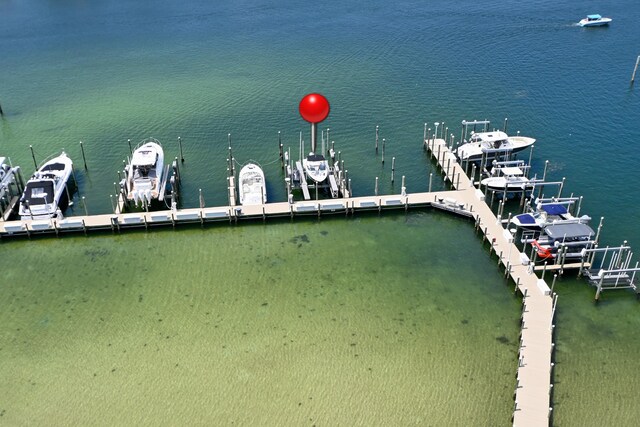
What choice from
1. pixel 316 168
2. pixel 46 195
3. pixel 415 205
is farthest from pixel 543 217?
pixel 46 195

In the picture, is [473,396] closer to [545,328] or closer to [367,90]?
[545,328]

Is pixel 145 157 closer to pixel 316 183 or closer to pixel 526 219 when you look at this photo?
pixel 316 183

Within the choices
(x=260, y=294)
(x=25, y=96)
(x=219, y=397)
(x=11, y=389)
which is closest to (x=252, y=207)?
(x=260, y=294)

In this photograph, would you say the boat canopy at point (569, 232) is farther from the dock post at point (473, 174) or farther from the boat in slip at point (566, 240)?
the dock post at point (473, 174)

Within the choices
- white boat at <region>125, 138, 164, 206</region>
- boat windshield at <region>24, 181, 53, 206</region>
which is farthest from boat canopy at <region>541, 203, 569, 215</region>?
boat windshield at <region>24, 181, 53, 206</region>

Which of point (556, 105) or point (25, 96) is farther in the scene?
point (25, 96)

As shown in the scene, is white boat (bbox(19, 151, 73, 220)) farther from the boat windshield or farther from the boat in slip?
the boat in slip
